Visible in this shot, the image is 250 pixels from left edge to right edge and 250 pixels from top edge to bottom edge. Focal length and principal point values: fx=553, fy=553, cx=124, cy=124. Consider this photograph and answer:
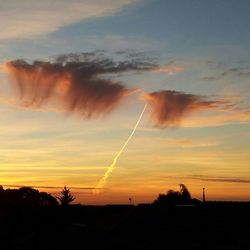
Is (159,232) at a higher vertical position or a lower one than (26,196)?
lower

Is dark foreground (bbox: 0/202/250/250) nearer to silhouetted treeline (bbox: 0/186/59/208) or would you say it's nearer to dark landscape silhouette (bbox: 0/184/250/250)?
dark landscape silhouette (bbox: 0/184/250/250)

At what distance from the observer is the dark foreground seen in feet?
101

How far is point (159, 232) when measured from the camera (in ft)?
107

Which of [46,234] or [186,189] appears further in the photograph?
[186,189]

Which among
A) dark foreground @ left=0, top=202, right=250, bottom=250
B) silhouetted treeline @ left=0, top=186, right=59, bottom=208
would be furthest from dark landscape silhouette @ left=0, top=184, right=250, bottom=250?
silhouetted treeline @ left=0, top=186, right=59, bottom=208

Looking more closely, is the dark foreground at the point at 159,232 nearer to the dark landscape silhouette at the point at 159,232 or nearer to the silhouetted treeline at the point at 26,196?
the dark landscape silhouette at the point at 159,232

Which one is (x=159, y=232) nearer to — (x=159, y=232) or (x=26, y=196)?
(x=159, y=232)

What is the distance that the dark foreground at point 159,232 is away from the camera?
30703 mm

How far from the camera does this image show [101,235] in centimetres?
3484

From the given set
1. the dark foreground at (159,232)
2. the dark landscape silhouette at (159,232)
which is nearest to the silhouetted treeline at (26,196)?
the dark landscape silhouette at (159,232)

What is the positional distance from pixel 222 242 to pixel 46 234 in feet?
41.0

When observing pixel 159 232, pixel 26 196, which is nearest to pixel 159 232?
pixel 159 232

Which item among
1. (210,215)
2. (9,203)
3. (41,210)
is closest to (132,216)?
(210,215)

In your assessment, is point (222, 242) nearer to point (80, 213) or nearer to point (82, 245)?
point (82, 245)
